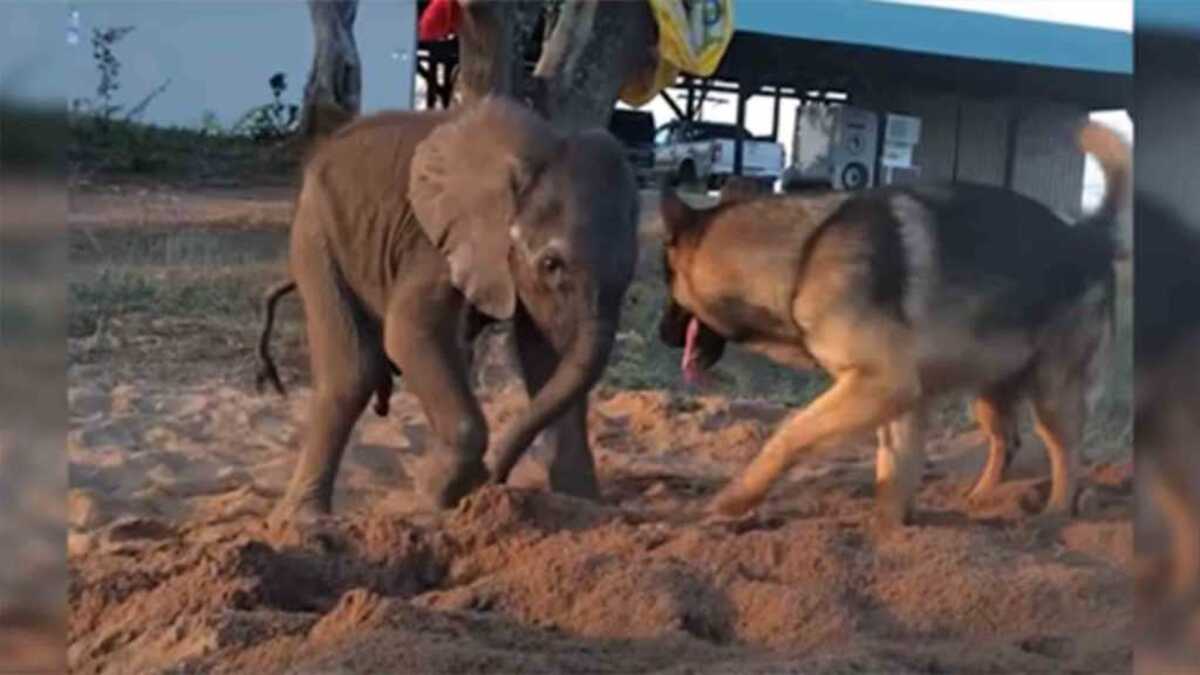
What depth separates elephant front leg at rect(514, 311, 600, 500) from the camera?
6031 millimetres

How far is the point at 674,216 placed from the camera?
6.14 meters

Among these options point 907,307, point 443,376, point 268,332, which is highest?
point 907,307

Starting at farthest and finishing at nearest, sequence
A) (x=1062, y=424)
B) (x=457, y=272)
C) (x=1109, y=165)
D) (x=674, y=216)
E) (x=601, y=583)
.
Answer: (x=674, y=216) → (x=1062, y=424) → (x=457, y=272) → (x=601, y=583) → (x=1109, y=165)

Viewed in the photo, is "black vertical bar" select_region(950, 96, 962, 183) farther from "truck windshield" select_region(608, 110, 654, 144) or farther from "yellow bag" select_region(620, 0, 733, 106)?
"truck windshield" select_region(608, 110, 654, 144)

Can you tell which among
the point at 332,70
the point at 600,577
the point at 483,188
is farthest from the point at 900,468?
the point at 332,70

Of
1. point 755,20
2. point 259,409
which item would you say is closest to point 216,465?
point 259,409

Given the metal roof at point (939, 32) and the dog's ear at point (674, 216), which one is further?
the dog's ear at point (674, 216)

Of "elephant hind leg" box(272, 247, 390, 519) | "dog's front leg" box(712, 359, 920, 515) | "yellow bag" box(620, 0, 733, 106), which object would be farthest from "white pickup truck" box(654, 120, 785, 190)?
"elephant hind leg" box(272, 247, 390, 519)

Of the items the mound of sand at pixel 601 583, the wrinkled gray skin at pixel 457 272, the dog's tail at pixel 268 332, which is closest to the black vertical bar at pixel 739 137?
the wrinkled gray skin at pixel 457 272

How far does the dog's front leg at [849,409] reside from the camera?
559 centimetres

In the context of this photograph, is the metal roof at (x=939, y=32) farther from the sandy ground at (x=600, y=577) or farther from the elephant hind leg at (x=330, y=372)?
the elephant hind leg at (x=330, y=372)

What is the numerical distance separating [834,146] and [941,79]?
49 centimetres

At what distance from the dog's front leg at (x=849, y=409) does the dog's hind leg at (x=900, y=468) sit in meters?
0.20

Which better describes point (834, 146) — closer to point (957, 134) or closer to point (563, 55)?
point (957, 134)
